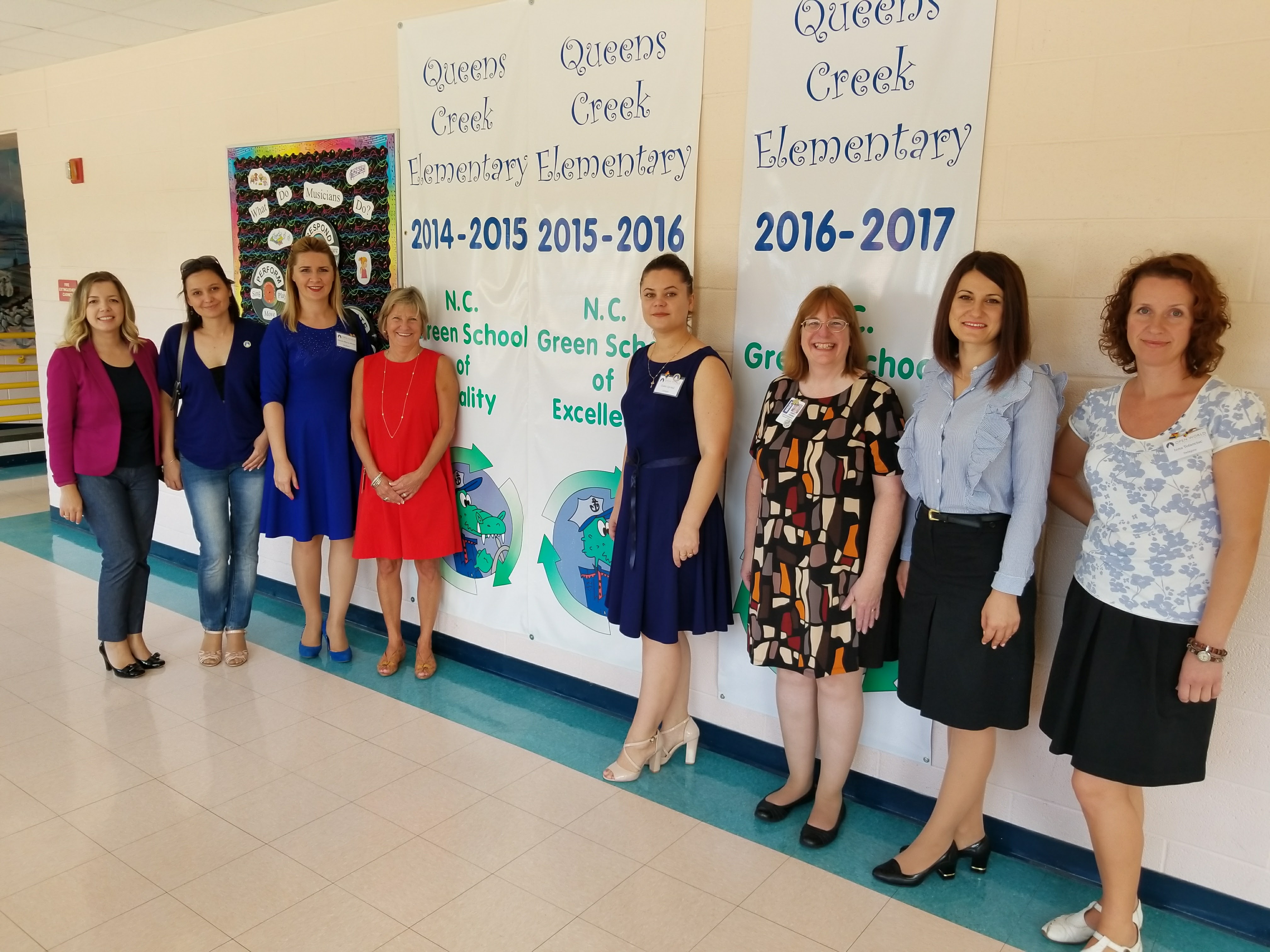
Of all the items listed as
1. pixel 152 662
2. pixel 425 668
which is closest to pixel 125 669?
pixel 152 662

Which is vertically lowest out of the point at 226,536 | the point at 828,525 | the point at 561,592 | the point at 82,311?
the point at 561,592

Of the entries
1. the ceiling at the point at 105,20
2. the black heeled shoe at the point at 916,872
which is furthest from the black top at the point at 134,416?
the black heeled shoe at the point at 916,872

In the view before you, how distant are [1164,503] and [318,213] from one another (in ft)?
12.0

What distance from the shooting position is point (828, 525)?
103 inches

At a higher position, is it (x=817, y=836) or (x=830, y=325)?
(x=830, y=325)

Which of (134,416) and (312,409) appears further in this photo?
(312,409)

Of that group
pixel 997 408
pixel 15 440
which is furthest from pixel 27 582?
pixel 997 408

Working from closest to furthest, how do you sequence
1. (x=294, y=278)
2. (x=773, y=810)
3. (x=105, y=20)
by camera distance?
(x=773, y=810), (x=294, y=278), (x=105, y=20)

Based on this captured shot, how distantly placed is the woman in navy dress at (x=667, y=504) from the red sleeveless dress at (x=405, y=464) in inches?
41.5

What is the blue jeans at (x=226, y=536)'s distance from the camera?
3.89 m

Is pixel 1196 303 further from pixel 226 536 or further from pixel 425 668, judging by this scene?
pixel 226 536

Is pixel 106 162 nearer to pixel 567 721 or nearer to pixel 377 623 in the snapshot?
pixel 377 623

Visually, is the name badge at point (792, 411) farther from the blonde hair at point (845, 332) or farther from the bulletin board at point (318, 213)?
the bulletin board at point (318, 213)

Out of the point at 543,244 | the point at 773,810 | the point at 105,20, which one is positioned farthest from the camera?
the point at 105,20
